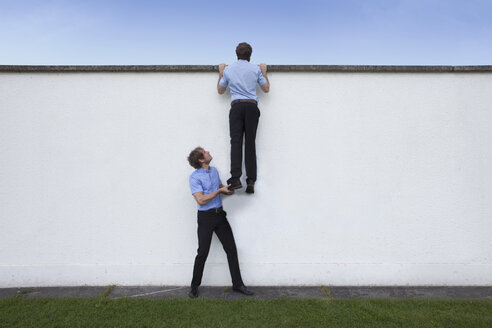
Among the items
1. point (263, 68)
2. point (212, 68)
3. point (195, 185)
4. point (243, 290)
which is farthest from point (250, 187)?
point (212, 68)

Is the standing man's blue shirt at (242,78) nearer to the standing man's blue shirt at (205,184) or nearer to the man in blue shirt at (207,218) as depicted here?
the man in blue shirt at (207,218)

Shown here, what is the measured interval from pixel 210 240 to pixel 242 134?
4.68ft

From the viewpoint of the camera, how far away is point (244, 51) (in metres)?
4.07

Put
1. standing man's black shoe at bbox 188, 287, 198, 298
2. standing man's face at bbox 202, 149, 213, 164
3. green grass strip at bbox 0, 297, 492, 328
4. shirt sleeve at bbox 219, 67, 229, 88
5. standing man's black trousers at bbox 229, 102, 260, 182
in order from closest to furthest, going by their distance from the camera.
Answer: green grass strip at bbox 0, 297, 492, 328, standing man's black shoe at bbox 188, 287, 198, 298, standing man's face at bbox 202, 149, 213, 164, standing man's black trousers at bbox 229, 102, 260, 182, shirt sleeve at bbox 219, 67, 229, 88

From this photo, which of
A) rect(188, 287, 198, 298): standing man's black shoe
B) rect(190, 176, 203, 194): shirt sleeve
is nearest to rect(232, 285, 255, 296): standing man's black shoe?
rect(188, 287, 198, 298): standing man's black shoe

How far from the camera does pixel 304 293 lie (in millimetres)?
3779

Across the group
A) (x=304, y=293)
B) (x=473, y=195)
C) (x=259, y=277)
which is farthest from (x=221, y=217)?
(x=473, y=195)

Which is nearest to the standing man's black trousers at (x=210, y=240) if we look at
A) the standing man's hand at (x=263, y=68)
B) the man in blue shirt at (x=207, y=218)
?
the man in blue shirt at (x=207, y=218)

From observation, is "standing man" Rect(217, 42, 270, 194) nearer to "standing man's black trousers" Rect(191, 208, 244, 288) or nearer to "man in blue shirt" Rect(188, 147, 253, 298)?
"man in blue shirt" Rect(188, 147, 253, 298)

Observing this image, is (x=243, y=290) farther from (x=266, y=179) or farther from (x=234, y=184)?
(x=266, y=179)

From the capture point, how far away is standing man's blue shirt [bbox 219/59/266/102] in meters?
3.96

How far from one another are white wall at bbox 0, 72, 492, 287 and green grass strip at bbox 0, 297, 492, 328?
22.7 inches

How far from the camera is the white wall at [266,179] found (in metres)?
4.10

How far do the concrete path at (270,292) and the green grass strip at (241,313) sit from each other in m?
0.19
